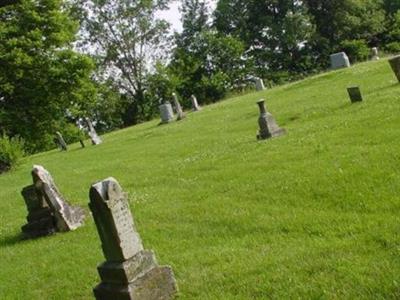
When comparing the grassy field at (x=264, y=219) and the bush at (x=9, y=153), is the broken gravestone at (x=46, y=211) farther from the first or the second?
the bush at (x=9, y=153)

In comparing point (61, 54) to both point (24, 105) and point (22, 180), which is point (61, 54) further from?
point (22, 180)

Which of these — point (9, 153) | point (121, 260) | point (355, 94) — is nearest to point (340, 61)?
point (355, 94)

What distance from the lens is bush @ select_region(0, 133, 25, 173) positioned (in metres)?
25.4

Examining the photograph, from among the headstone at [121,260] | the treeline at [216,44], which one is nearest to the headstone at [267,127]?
Result: the headstone at [121,260]

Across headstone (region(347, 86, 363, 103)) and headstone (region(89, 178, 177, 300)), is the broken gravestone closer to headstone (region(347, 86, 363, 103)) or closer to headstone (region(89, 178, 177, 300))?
headstone (region(89, 178, 177, 300))

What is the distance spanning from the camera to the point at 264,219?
760 centimetres

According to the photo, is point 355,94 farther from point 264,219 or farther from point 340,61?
point 340,61

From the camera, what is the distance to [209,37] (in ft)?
196

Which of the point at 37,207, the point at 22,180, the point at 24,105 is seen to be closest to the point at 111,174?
the point at 37,207

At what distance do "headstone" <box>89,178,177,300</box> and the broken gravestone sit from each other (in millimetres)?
5042

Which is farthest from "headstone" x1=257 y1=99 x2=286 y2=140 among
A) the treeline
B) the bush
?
the treeline

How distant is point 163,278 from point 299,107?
14.6m

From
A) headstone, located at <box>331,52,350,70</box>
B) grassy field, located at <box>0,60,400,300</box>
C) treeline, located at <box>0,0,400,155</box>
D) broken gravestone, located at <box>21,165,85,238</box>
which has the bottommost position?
grassy field, located at <box>0,60,400,300</box>

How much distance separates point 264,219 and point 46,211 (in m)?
5.43
